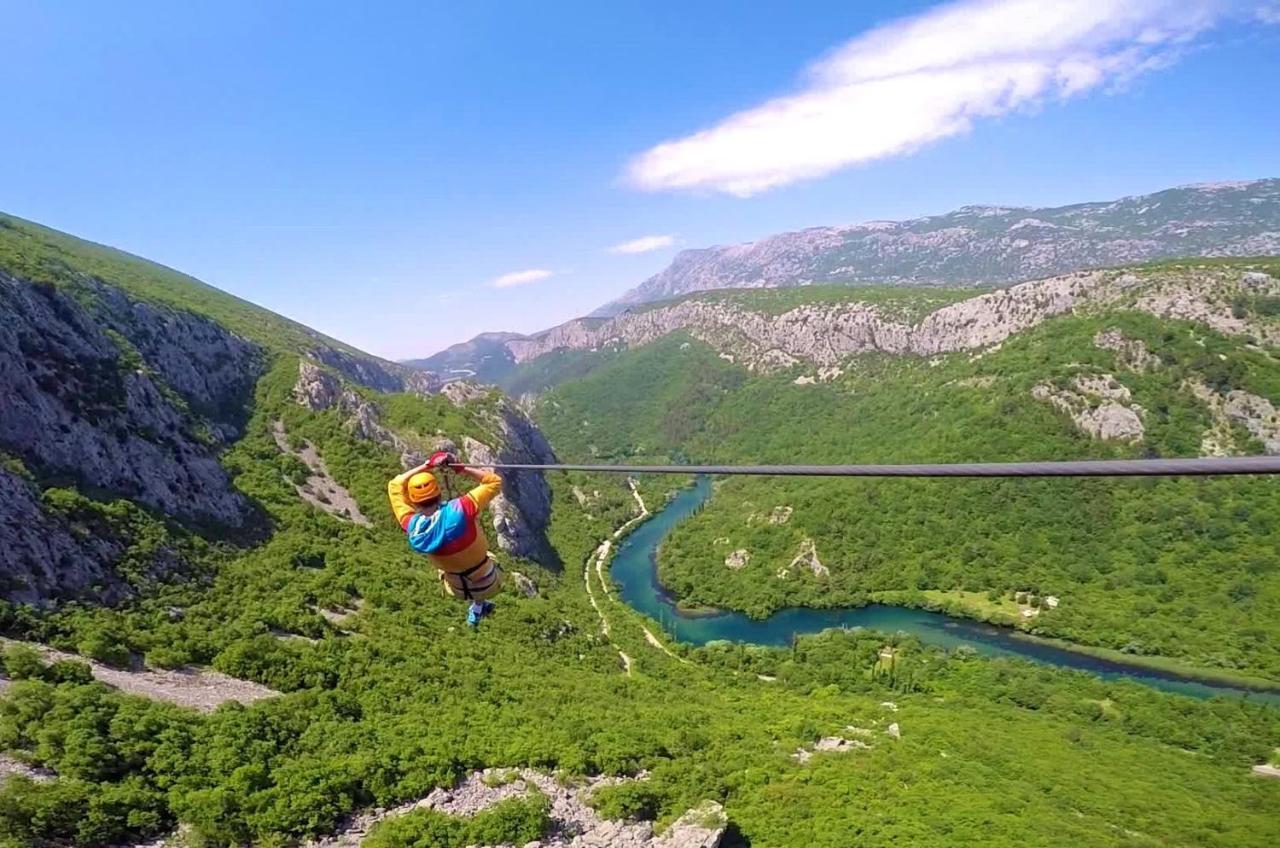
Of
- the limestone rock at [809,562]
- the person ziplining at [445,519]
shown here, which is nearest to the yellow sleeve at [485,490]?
the person ziplining at [445,519]

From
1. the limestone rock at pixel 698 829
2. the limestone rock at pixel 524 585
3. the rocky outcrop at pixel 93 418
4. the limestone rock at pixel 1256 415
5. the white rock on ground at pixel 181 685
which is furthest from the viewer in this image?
the limestone rock at pixel 1256 415

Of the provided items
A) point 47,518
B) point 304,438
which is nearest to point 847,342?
point 304,438

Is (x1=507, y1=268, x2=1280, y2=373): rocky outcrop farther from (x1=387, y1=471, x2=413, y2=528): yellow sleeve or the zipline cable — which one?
(x1=387, y1=471, x2=413, y2=528): yellow sleeve

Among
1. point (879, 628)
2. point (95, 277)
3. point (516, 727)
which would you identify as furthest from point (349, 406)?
point (879, 628)

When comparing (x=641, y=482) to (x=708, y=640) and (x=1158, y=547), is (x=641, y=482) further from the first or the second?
(x=1158, y=547)

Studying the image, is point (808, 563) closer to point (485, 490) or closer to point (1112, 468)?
point (485, 490)

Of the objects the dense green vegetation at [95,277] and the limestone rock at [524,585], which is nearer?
the dense green vegetation at [95,277]

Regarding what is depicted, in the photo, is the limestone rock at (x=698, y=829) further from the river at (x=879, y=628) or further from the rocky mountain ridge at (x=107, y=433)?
the river at (x=879, y=628)
